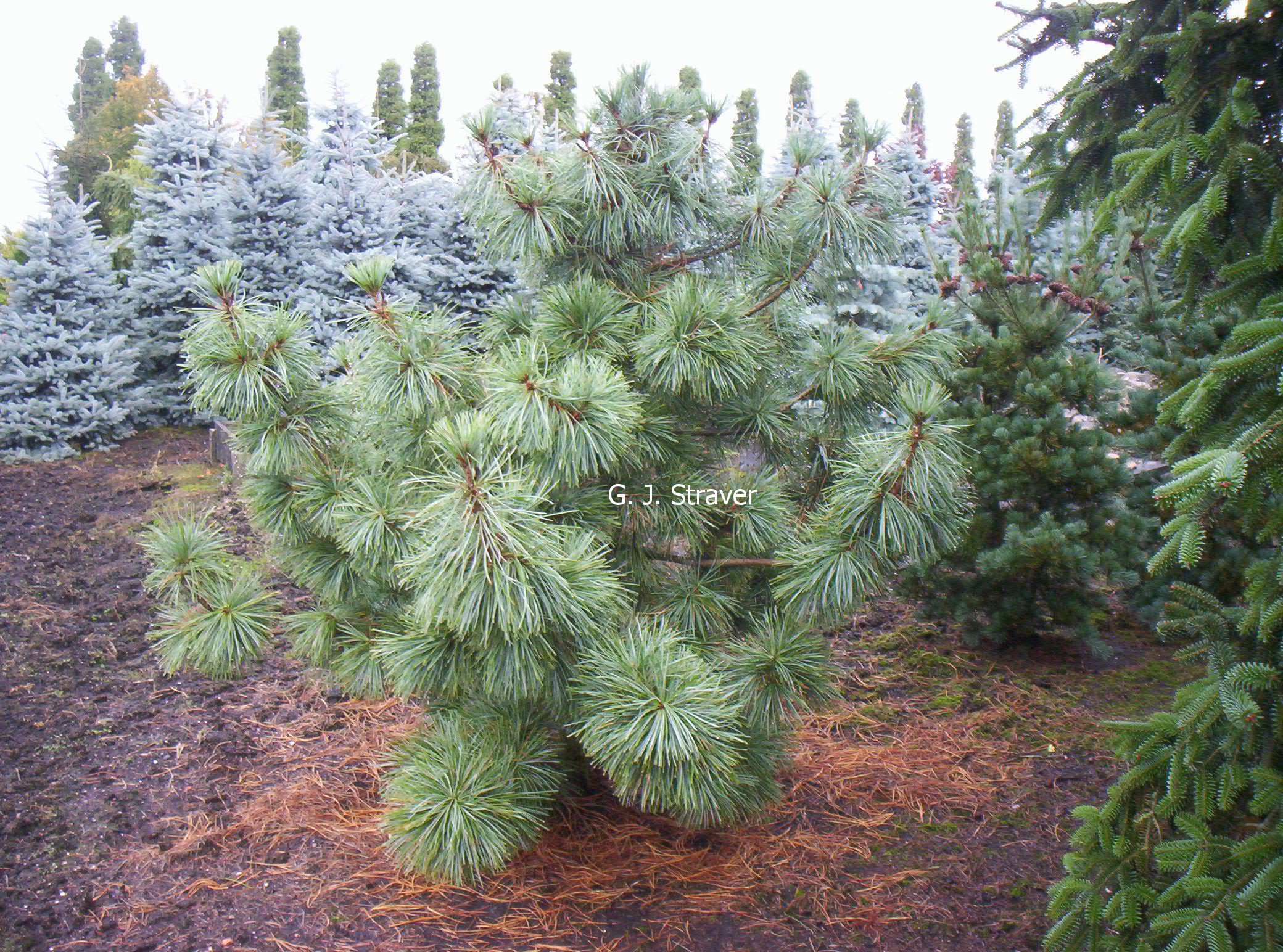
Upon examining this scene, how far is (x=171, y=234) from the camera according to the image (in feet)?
28.1

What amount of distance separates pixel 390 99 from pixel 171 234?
11.0m

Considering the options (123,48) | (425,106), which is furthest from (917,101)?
(123,48)

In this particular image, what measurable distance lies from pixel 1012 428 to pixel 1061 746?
1.37m

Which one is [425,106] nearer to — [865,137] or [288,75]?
[288,75]

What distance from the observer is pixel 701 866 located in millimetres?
2965

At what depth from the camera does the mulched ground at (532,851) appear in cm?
270

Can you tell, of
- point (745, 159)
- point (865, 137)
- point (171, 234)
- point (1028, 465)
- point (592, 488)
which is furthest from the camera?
point (171, 234)

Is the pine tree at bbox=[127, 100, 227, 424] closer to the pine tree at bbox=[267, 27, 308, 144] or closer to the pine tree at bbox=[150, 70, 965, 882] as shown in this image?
the pine tree at bbox=[150, 70, 965, 882]

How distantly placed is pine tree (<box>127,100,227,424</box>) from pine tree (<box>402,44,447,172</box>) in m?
8.01

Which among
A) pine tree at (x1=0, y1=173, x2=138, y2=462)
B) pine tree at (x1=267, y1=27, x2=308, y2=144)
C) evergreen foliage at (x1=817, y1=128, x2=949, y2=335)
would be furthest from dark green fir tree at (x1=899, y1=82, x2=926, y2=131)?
pine tree at (x1=0, y1=173, x2=138, y2=462)

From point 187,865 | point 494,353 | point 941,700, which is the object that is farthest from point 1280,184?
point 187,865

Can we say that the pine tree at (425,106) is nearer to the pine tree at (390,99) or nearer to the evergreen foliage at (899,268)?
the pine tree at (390,99)

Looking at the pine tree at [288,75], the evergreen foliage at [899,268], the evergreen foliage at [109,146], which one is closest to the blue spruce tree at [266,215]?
the evergreen foliage at [109,146]

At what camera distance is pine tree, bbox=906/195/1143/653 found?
13.4 feet
